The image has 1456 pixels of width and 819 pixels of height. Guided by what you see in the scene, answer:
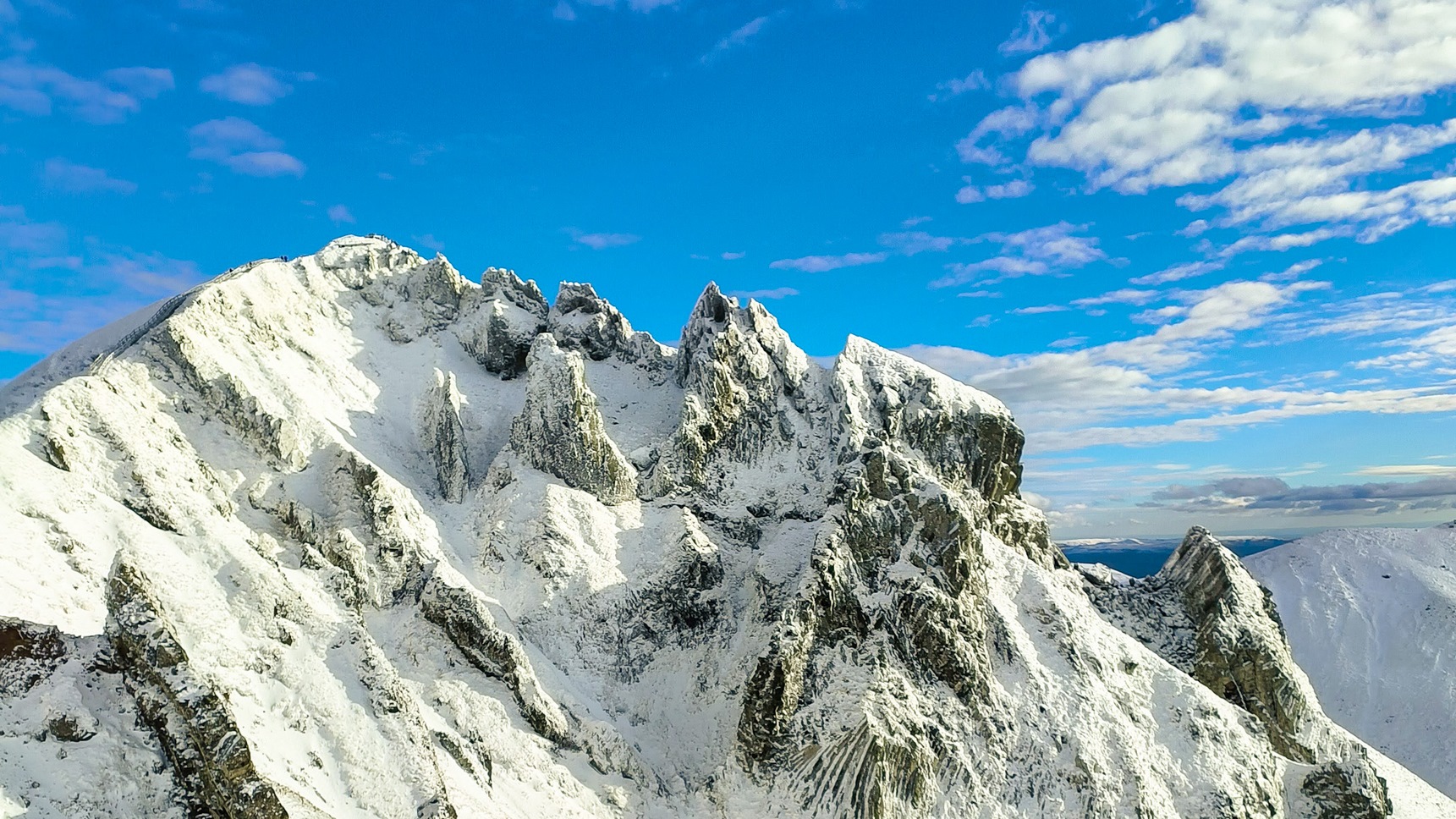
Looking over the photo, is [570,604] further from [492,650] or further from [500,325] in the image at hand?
[500,325]

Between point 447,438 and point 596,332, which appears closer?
point 447,438

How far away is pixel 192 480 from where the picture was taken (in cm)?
4791

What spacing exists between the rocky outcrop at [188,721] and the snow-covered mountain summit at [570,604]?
0.39 ft

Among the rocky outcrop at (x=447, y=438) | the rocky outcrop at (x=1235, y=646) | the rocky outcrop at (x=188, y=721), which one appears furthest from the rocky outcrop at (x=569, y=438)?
the rocky outcrop at (x=1235, y=646)

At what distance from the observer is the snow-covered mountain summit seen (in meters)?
35.4

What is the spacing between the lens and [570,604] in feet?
186

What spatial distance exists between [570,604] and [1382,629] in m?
116

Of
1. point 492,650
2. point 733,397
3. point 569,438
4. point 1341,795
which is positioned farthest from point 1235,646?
point 492,650

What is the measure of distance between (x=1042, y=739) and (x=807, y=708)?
15958 millimetres

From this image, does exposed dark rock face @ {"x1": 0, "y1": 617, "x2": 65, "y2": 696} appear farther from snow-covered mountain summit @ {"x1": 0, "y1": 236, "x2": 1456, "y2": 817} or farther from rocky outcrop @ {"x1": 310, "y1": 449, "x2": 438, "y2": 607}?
rocky outcrop @ {"x1": 310, "y1": 449, "x2": 438, "y2": 607}

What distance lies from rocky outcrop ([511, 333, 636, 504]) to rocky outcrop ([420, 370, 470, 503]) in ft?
14.8

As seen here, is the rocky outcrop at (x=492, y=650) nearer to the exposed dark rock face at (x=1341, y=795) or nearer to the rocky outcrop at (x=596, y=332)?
the rocky outcrop at (x=596, y=332)

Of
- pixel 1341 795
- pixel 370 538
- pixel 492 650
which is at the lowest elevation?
pixel 1341 795

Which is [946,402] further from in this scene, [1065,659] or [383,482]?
[383,482]
